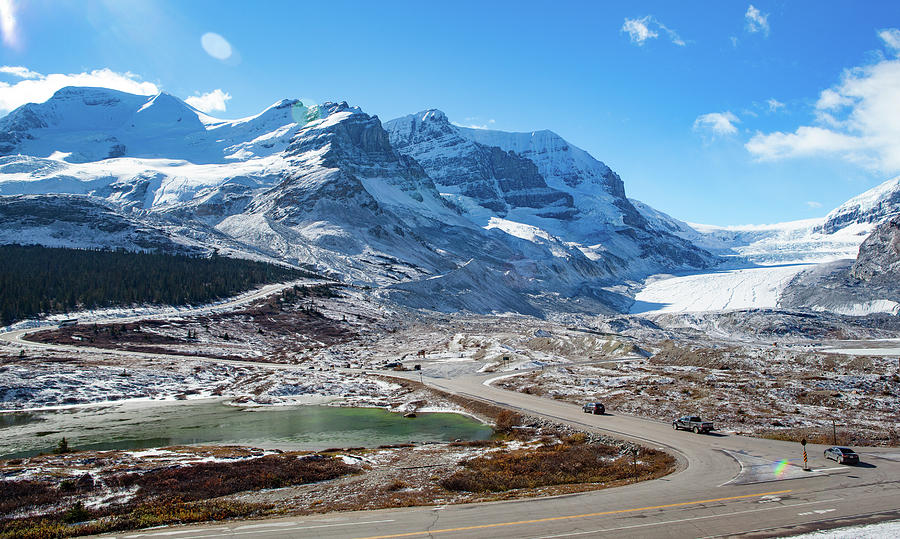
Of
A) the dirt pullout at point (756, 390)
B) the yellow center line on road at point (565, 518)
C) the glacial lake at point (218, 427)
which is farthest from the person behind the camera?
the glacial lake at point (218, 427)

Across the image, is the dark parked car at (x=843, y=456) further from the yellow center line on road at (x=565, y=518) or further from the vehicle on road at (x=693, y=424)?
the vehicle on road at (x=693, y=424)

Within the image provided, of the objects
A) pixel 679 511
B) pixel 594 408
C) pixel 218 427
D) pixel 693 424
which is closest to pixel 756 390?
pixel 693 424

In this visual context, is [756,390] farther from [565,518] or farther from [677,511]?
[565,518]

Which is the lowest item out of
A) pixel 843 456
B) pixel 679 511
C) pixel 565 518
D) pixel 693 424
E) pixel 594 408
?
pixel 594 408

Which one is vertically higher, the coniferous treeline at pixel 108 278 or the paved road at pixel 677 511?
the coniferous treeline at pixel 108 278

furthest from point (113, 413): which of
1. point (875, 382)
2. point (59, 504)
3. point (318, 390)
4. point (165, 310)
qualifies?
point (875, 382)

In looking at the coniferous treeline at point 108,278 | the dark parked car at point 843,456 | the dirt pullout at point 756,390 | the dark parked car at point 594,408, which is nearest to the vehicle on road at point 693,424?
the dirt pullout at point 756,390

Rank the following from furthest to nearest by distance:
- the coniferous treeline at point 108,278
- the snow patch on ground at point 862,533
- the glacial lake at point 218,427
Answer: the coniferous treeline at point 108,278 < the glacial lake at point 218,427 < the snow patch on ground at point 862,533

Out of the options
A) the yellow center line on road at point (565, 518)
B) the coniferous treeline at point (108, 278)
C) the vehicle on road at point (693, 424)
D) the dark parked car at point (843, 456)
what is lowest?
the vehicle on road at point (693, 424)
